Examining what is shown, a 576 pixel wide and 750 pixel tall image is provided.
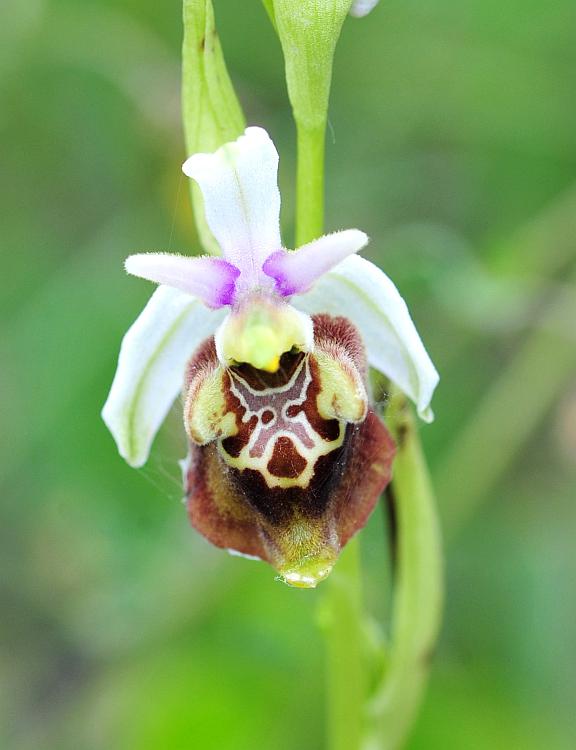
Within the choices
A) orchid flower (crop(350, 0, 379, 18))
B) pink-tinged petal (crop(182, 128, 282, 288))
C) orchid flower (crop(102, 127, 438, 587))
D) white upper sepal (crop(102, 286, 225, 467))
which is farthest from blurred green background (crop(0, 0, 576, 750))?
orchid flower (crop(350, 0, 379, 18))

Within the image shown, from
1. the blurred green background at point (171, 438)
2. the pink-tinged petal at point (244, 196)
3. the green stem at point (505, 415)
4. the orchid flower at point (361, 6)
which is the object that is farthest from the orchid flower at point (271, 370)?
the green stem at point (505, 415)

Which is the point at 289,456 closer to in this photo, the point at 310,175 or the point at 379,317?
the point at 379,317

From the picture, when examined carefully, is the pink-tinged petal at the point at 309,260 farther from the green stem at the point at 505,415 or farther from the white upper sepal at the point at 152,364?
the green stem at the point at 505,415

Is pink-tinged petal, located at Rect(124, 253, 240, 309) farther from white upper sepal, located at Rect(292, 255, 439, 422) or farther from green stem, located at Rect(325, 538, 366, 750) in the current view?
green stem, located at Rect(325, 538, 366, 750)

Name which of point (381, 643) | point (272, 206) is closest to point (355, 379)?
point (272, 206)

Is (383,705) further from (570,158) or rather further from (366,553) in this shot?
(570,158)
